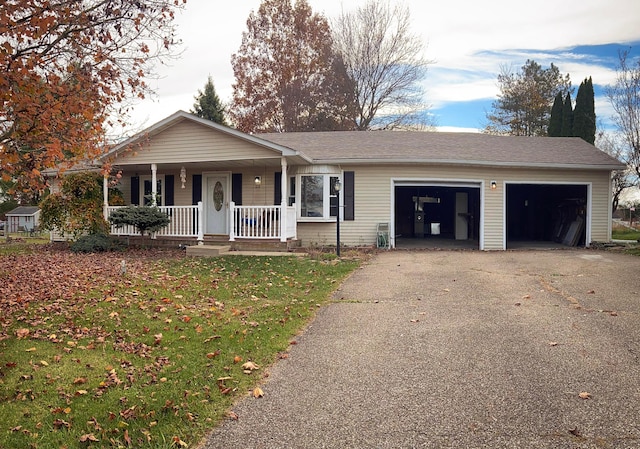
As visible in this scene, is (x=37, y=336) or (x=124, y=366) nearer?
(x=124, y=366)

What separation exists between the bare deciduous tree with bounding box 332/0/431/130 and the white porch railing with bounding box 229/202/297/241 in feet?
55.4

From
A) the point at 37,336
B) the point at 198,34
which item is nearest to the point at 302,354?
the point at 37,336

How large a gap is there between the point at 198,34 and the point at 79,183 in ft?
24.7

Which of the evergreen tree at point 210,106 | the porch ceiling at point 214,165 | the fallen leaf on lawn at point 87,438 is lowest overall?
the fallen leaf on lawn at point 87,438

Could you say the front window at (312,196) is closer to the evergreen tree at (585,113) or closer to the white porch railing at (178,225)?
the white porch railing at (178,225)

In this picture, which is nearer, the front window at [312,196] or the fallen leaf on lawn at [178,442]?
the fallen leaf on lawn at [178,442]

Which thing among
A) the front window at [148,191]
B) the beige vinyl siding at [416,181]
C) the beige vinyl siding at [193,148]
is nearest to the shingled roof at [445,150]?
the beige vinyl siding at [416,181]

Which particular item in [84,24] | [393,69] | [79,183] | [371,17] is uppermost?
[371,17]

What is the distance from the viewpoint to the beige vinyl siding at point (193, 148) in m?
13.6

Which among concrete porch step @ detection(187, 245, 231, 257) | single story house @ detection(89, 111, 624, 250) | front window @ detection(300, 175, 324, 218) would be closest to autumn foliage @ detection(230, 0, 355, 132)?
single story house @ detection(89, 111, 624, 250)

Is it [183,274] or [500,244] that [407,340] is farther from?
[500,244]

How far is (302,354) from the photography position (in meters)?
4.79

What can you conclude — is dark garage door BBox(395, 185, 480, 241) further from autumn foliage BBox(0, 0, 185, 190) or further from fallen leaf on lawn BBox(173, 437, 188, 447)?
fallen leaf on lawn BBox(173, 437, 188, 447)

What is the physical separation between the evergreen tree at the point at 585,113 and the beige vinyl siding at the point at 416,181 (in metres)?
9.90
